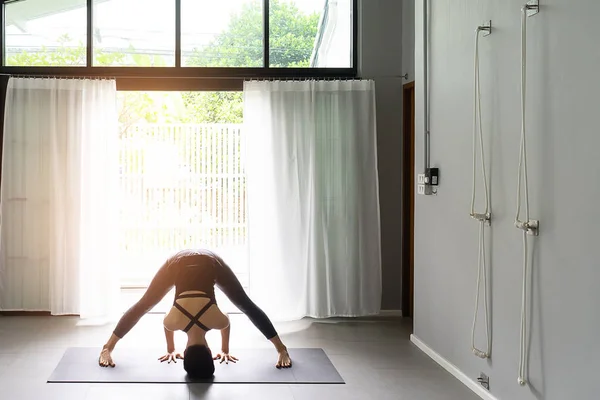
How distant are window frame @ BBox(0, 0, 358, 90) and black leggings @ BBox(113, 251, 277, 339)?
2072mm

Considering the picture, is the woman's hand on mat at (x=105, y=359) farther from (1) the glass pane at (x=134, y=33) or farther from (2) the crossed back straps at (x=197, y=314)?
(1) the glass pane at (x=134, y=33)

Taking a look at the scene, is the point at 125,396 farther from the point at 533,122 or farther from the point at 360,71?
the point at 360,71

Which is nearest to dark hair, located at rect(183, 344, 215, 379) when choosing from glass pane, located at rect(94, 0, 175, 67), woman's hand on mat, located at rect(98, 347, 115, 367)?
woman's hand on mat, located at rect(98, 347, 115, 367)

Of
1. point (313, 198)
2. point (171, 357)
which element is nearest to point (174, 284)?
point (171, 357)

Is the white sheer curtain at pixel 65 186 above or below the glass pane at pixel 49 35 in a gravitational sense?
below

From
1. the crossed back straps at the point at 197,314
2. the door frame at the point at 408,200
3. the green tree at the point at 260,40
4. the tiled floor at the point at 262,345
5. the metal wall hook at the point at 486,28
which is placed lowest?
the tiled floor at the point at 262,345

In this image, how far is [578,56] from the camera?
122 inches

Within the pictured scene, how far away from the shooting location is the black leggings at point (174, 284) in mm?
4820

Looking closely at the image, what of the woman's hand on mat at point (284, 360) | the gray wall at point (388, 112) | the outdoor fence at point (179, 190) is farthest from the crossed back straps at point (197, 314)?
the outdoor fence at point (179, 190)

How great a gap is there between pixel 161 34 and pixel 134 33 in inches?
9.7

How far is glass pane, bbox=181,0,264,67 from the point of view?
6.45 metres

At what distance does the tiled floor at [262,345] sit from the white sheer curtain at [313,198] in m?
0.27

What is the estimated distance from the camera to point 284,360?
15.7ft

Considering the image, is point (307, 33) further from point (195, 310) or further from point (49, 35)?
point (195, 310)
